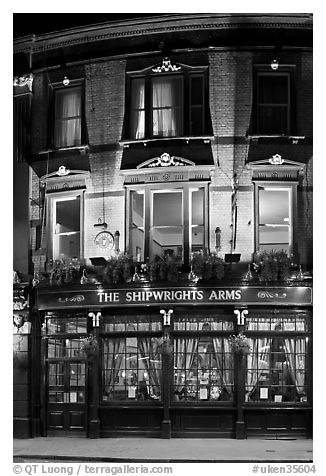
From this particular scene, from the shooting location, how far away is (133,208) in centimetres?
1802

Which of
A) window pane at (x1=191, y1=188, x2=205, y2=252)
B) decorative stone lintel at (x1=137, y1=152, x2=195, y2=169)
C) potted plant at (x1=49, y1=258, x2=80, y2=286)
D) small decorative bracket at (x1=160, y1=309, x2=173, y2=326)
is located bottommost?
small decorative bracket at (x1=160, y1=309, x2=173, y2=326)

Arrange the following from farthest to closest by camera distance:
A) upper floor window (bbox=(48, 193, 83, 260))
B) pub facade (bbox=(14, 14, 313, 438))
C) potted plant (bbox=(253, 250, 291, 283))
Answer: upper floor window (bbox=(48, 193, 83, 260)), pub facade (bbox=(14, 14, 313, 438)), potted plant (bbox=(253, 250, 291, 283))

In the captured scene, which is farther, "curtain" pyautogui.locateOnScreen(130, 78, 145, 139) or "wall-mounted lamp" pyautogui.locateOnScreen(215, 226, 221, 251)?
"curtain" pyautogui.locateOnScreen(130, 78, 145, 139)

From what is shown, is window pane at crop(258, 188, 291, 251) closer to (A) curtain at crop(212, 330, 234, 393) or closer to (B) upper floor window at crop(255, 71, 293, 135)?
(B) upper floor window at crop(255, 71, 293, 135)

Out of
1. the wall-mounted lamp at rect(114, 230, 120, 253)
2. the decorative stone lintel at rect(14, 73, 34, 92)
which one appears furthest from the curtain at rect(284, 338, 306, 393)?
the decorative stone lintel at rect(14, 73, 34, 92)

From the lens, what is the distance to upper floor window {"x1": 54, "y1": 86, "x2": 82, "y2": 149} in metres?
18.5

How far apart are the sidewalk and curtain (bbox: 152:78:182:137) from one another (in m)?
5.93

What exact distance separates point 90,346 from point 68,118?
462cm

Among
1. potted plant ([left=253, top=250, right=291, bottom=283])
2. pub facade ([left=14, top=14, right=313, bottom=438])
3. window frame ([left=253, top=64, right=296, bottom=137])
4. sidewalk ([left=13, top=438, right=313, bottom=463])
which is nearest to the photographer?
sidewalk ([left=13, top=438, right=313, bottom=463])

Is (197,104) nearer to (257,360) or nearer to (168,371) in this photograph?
(257,360)

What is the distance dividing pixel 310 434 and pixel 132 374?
140 inches

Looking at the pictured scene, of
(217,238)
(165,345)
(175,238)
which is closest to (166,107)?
(175,238)

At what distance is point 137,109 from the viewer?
59.8ft
